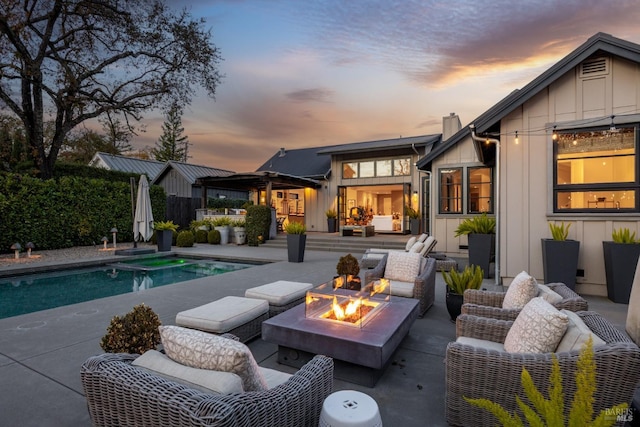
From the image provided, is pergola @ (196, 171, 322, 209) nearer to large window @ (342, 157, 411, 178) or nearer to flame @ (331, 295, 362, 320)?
large window @ (342, 157, 411, 178)

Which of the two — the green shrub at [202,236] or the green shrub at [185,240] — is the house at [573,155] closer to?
the green shrub at [185,240]

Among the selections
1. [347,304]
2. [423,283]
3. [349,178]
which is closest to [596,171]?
[423,283]

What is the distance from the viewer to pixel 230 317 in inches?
131

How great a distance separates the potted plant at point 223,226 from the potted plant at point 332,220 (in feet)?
15.0

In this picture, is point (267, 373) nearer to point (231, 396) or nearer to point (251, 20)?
point (231, 396)


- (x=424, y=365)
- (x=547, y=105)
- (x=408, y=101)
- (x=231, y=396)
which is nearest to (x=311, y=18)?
(x=408, y=101)

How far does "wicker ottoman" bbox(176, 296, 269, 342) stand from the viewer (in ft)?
10.6

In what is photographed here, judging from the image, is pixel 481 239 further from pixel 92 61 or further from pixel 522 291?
pixel 92 61

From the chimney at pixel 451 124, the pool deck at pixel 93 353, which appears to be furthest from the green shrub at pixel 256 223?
the chimney at pixel 451 124

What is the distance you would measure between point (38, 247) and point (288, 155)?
12563 millimetres

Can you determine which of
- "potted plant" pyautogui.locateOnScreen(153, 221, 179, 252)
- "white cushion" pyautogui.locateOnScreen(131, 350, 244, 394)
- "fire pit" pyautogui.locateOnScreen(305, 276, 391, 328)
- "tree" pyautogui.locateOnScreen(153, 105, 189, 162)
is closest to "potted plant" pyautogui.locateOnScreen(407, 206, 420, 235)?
"potted plant" pyautogui.locateOnScreen(153, 221, 179, 252)

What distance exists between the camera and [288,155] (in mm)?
20000

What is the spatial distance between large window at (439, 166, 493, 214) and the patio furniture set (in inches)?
272

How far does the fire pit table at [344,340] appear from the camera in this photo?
8.66 ft
